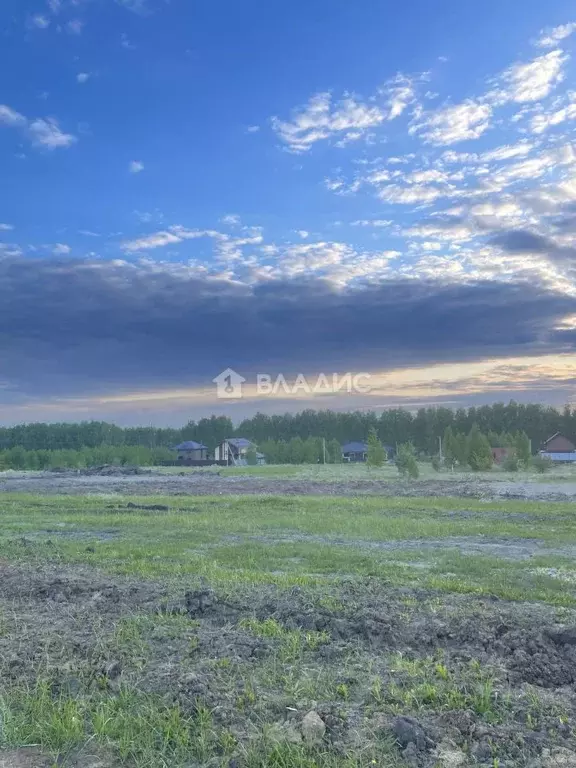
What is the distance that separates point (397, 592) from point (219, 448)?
91.1 metres

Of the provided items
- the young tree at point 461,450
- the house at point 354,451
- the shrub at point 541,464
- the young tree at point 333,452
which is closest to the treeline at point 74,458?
the young tree at point 333,452

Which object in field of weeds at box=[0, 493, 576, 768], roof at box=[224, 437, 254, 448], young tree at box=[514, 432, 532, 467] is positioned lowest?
young tree at box=[514, 432, 532, 467]

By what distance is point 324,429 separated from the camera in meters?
103

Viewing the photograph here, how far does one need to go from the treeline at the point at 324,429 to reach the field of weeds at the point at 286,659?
71143 millimetres

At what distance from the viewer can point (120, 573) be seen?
31.0ft

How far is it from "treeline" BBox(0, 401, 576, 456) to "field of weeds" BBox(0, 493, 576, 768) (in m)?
71.1

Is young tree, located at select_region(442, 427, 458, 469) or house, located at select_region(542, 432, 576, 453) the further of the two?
house, located at select_region(542, 432, 576, 453)

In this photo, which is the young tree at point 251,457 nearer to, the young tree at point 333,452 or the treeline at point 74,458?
the young tree at point 333,452

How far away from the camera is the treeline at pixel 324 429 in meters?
82.5

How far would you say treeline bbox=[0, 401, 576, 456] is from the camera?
82.5 metres

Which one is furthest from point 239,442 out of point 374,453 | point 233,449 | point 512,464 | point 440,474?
point 512,464

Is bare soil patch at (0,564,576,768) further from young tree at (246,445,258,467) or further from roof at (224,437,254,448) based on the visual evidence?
roof at (224,437,254,448)

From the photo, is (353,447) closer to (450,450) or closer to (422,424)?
(422,424)

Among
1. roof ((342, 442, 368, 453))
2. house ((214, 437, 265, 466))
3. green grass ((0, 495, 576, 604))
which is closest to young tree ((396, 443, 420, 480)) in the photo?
green grass ((0, 495, 576, 604))
